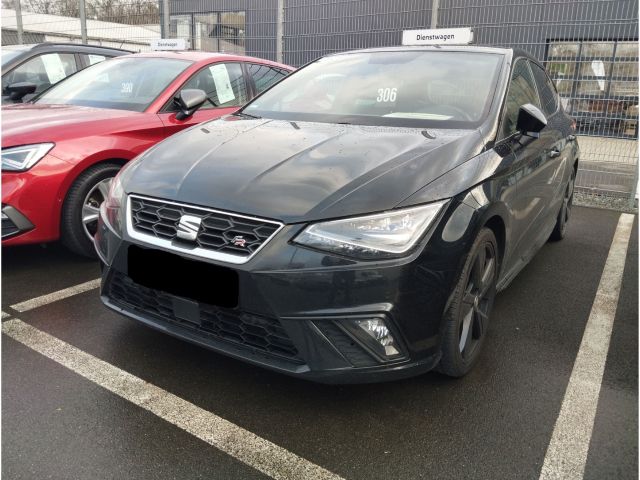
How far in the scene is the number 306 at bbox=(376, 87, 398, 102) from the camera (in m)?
3.20

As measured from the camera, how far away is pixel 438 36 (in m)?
7.34

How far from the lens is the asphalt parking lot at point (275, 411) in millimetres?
2020

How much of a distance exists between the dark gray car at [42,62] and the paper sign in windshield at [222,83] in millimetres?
2350

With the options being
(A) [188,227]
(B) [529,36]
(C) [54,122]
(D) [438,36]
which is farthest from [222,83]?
(B) [529,36]

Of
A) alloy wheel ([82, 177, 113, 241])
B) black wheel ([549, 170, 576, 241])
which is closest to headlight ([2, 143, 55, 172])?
alloy wheel ([82, 177, 113, 241])

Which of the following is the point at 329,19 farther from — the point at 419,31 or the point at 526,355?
the point at 526,355

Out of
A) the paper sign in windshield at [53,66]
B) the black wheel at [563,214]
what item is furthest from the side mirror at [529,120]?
the paper sign in windshield at [53,66]

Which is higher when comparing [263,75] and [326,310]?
[263,75]

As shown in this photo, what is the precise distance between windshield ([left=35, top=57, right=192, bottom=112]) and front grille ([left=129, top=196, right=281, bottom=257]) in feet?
7.62

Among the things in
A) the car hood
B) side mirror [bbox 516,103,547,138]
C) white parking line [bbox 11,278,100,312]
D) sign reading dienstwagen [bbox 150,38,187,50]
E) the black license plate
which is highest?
sign reading dienstwagen [bbox 150,38,187,50]

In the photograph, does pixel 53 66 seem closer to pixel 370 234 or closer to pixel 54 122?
pixel 54 122

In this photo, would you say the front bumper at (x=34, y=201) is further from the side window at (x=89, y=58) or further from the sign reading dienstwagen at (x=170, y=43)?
the sign reading dienstwagen at (x=170, y=43)

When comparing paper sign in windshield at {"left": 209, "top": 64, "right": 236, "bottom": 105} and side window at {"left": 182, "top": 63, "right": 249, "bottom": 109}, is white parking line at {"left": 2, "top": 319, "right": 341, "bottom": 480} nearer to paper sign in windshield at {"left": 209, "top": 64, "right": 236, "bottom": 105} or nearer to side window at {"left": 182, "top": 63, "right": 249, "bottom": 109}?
side window at {"left": 182, "top": 63, "right": 249, "bottom": 109}

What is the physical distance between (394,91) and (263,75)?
2639 mm
